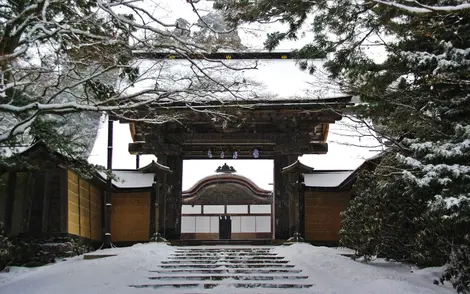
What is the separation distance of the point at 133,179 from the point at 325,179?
20.5 feet

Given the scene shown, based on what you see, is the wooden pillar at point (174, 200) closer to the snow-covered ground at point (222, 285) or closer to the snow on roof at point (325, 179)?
the snow-covered ground at point (222, 285)

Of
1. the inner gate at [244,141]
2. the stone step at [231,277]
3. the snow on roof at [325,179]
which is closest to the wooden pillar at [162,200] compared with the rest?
the inner gate at [244,141]

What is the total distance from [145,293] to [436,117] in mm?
4651

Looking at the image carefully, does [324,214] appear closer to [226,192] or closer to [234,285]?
[234,285]

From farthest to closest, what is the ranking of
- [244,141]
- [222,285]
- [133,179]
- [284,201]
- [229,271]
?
1. [133,179]
2. [244,141]
3. [284,201]
4. [229,271]
5. [222,285]

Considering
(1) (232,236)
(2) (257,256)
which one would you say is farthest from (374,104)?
(1) (232,236)

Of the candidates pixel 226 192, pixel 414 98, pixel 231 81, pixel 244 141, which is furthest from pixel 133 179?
pixel 414 98

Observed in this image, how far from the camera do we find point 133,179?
624 inches

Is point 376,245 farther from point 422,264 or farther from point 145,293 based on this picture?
point 145,293

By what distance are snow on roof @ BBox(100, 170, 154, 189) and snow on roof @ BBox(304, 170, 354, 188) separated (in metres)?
5.07

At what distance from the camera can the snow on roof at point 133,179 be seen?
15.3 metres

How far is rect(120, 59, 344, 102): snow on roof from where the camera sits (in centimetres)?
812

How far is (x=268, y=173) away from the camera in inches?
1449

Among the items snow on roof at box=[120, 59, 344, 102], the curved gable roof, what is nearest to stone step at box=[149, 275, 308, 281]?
snow on roof at box=[120, 59, 344, 102]
